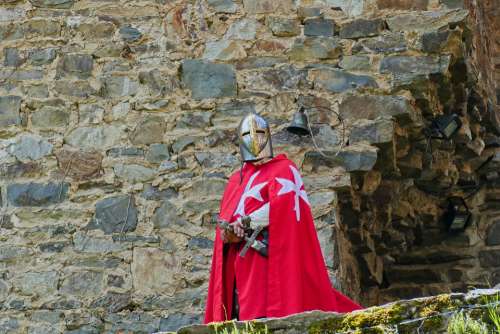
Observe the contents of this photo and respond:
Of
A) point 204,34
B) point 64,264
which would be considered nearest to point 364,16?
point 204,34

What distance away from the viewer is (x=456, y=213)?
8.78 meters

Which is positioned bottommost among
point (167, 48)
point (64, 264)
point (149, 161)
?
point (64, 264)

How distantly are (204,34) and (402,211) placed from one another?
6.04ft

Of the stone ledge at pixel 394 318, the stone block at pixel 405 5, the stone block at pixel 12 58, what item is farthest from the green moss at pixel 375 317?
the stone block at pixel 12 58

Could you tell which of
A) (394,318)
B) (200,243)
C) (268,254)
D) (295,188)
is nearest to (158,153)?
(200,243)

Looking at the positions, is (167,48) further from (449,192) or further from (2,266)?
(449,192)

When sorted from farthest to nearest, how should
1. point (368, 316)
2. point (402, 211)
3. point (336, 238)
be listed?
1. point (402, 211)
2. point (336, 238)
3. point (368, 316)

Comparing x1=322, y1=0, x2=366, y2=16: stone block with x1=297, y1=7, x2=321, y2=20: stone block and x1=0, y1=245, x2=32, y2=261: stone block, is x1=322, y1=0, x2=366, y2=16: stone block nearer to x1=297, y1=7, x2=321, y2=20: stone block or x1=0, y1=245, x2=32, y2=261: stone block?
x1=297, y1=7, x2=321, y2=20: stone block

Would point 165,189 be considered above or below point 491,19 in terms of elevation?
below

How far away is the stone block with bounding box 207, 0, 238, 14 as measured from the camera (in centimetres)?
735

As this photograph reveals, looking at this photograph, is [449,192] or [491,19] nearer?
[449,192]

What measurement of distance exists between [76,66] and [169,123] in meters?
0.66

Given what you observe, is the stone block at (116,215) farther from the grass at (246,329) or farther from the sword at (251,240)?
the grass at (246,329)

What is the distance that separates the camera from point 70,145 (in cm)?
727
